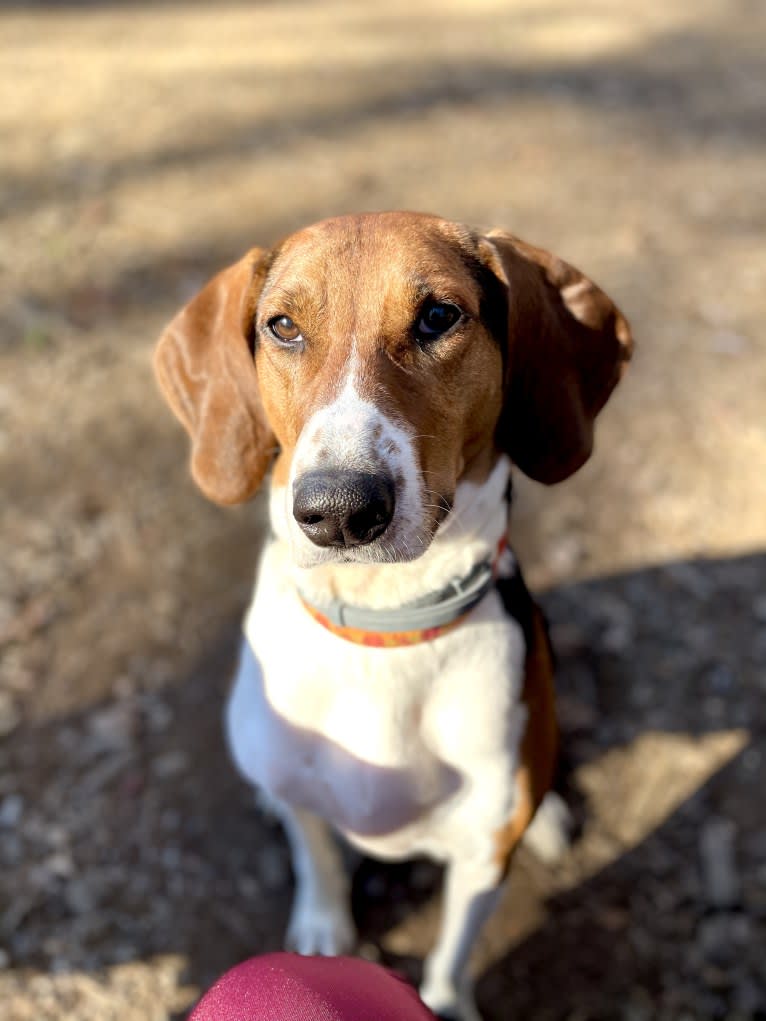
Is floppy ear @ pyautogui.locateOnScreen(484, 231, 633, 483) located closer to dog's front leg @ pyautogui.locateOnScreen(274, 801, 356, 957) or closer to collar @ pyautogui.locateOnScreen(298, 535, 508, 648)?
collar @ pyautogui.locateOnScreen(298, 535, 508, 648)

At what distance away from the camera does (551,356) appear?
232cm

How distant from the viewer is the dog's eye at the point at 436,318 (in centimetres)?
219

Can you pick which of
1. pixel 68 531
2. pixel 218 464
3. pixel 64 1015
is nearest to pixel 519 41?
pixel 68 531

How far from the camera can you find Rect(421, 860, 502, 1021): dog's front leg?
2.67 metres

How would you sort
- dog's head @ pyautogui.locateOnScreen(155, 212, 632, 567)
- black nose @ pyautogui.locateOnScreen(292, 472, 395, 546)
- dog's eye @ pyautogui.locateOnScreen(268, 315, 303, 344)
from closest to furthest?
black nose @ pyautogui.locateOnScreen(292, 472, 395, 546) < dog's head @ pyautogui.locateOnScreen(155, 212, 632, 567) < dog's eye @ pyautogui.locateOnScreen(268, 315, 303, 344)

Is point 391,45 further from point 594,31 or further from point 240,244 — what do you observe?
point 240,244

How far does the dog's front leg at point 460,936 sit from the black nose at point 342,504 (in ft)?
4.12

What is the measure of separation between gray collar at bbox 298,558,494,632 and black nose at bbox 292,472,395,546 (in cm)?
41

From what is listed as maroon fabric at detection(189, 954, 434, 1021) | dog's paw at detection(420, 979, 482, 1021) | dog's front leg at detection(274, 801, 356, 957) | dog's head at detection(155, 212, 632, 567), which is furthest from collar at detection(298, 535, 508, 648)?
dog's paw at detection(420, 979, 482, 1021)

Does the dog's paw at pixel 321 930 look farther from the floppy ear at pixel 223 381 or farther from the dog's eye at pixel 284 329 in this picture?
the dog's eye at pixel 284 329

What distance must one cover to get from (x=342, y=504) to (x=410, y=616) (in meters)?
0.54

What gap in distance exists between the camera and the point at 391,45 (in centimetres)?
944

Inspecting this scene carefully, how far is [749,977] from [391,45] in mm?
9120

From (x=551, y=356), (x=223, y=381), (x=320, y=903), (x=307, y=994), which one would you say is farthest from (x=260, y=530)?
(x=307, y=994)
